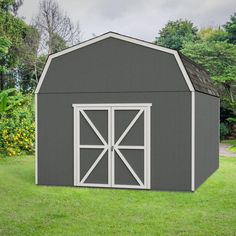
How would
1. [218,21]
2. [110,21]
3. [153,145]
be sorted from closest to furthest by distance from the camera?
[153,145], [110,21], [218,21]

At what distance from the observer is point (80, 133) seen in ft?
32.9

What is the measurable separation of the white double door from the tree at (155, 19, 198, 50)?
2273 cm

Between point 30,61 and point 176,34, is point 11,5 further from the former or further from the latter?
point 176,34

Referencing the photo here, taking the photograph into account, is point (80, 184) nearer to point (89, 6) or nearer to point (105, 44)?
point (105, 44)

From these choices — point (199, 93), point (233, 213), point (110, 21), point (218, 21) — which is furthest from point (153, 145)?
point (218, 21)

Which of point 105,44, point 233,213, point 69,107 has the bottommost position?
point 233,213

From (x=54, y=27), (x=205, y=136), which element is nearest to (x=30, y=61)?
(x=54, y=27)

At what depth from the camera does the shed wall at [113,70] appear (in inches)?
375

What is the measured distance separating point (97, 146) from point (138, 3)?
24.6m

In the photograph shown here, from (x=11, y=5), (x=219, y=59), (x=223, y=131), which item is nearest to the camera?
(x=223, y=131)

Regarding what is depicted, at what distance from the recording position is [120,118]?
9742 mm

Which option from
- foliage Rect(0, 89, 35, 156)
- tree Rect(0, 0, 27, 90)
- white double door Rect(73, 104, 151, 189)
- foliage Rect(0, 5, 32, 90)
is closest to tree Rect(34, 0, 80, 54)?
tree Rect(0, 0, 27, 90)

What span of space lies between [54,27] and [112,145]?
24251 mm

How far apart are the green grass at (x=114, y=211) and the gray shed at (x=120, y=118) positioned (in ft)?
1.41
